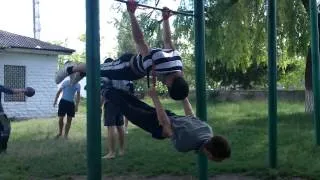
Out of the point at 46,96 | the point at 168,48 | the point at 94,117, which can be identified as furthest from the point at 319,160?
the point at 46,96

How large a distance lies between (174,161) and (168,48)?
284cm

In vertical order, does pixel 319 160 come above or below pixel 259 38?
below

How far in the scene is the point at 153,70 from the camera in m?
5.48

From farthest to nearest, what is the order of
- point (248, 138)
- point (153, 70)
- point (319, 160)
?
point (248, 138)
point (319, 160)
point (153, 70)

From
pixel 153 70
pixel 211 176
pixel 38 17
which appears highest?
pixel 38 17

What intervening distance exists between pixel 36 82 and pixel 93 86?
17759 millimetres

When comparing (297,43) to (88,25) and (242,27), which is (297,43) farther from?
(88,25)

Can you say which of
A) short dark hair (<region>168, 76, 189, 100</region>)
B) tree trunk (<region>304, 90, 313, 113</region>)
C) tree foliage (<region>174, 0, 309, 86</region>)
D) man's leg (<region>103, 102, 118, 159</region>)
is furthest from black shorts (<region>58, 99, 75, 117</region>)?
tree trunk (<region>304, 90, 313, 113</region>)

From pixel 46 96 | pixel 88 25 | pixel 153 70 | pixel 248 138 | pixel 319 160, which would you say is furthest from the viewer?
pixel 46 96

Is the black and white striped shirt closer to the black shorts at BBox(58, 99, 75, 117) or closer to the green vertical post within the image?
the green vertical post

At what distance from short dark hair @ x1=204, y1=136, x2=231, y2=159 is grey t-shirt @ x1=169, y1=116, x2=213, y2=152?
4.9 inches

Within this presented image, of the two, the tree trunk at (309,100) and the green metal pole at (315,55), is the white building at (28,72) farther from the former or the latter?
the green metal pole at (315,55)

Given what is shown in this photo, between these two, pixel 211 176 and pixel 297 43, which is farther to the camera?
pixel 297 43

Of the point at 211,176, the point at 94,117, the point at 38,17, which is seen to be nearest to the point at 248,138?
the point at 211,176
